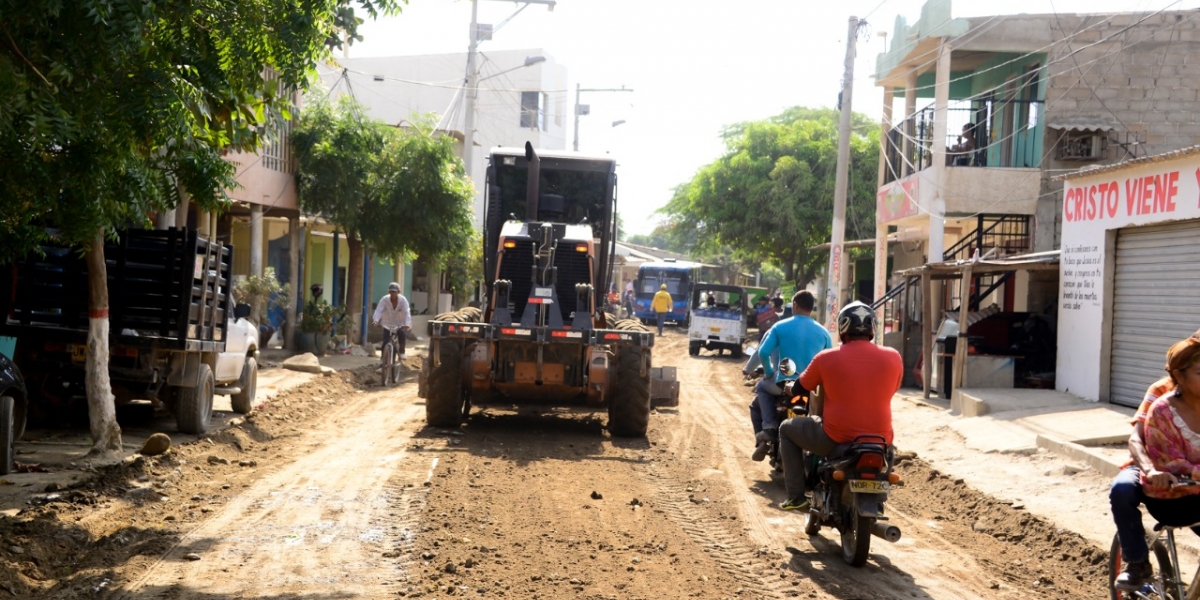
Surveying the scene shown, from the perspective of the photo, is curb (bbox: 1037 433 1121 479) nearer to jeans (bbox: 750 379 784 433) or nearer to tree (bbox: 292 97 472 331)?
jeans (bbox: 750 379 784 433)

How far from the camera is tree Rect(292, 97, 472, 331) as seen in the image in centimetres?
2384

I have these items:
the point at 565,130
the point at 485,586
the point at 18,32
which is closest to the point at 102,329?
the point at 18,32

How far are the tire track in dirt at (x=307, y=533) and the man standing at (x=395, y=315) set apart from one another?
27.3 ft

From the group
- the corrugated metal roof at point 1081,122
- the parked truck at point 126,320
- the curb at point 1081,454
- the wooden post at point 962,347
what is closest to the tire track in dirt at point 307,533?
the parked truck at point 126,320

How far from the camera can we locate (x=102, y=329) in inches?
410

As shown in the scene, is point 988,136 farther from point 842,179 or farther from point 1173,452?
point 1173,452

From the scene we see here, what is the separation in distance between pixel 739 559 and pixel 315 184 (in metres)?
18.2

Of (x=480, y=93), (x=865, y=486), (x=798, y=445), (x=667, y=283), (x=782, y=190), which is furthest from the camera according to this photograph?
(x=667, y=283)

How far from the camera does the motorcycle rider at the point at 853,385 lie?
7637mm

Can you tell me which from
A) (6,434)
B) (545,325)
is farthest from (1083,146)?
(6,434)

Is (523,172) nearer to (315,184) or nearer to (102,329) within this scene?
(102,329)

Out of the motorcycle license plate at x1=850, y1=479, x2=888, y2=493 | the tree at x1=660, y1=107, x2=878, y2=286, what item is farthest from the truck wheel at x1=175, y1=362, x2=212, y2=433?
the tree at x1=660, y1=107, x2=878, y2=286

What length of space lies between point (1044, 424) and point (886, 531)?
7.58m

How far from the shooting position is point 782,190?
41.2 metres
